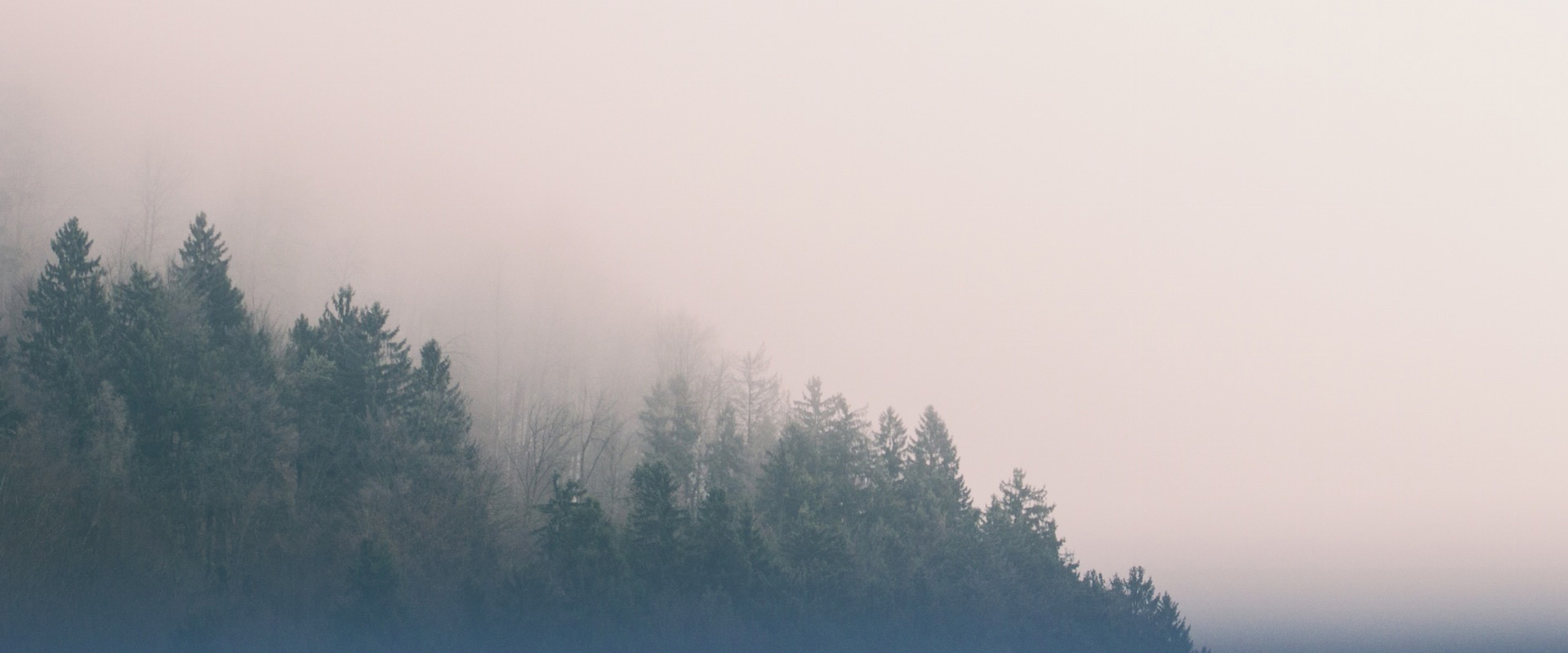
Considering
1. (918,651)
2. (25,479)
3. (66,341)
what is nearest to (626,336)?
(918,651)

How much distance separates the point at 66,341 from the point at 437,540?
1533cm

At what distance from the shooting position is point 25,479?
105ft

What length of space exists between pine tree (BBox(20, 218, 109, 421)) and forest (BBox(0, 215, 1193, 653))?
10cm

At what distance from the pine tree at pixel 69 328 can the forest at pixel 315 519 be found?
101mm

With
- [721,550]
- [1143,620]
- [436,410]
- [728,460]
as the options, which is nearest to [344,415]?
[436,410]

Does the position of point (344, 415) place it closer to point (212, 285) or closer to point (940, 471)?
point (212, 285)

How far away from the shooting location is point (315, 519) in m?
43.4

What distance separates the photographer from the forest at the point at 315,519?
33656mm

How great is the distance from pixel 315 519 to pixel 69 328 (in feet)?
38.7

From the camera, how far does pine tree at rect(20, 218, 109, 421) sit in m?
38.2

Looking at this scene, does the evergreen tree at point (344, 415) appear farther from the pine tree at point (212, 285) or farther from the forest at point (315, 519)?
the pine tree at point (212, 285)

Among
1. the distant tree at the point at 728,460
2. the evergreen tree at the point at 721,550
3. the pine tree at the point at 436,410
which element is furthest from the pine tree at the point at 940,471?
the pine tree at the point at 436,410

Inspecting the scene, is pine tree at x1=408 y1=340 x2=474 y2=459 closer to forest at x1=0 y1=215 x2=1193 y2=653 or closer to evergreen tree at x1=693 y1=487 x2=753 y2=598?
forest at x1=0 y1=215 x2=1193 y2=653

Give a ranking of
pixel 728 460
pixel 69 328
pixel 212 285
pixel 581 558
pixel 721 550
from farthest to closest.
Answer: pixel 728 460 → pixel 721 550 → pixel 212 285 → pixel 581 558 → pixel 69 328
